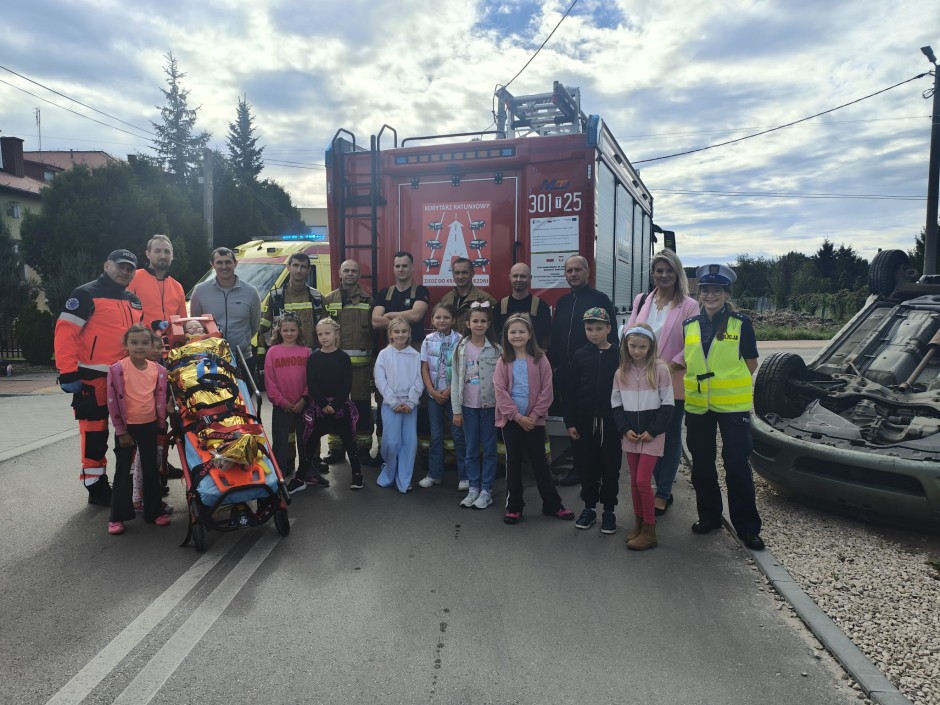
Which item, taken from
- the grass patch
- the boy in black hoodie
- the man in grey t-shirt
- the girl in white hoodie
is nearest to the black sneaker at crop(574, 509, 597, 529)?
the boy in black hoodie

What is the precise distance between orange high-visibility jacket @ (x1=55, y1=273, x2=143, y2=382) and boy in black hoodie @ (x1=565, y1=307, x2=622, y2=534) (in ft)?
12.0

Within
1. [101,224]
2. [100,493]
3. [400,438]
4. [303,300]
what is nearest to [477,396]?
[400,438]

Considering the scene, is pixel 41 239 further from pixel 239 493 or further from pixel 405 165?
pixel 239 493

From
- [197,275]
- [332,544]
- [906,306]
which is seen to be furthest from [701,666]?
[197,275]

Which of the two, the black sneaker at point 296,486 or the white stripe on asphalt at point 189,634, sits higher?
the black sneaker at point 296,486

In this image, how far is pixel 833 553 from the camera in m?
4.53

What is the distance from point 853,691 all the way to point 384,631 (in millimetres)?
2219

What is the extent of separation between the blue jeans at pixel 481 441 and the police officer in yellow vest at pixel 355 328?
1306 millimetres

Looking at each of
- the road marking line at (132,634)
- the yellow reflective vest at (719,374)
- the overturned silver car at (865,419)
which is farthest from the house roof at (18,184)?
the overturned silver car at (865,419)

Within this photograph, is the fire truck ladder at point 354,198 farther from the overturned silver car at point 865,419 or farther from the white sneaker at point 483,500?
the overturned silver car at point 865,419

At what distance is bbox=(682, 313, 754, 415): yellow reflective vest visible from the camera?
4641 millimetres

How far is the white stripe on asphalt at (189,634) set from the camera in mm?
2957

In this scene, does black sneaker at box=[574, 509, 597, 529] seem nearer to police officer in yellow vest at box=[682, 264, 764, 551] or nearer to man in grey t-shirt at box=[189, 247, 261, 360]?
police officer in yellow vest at box=[682, 264, 764, 551]

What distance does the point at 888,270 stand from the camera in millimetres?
7258
